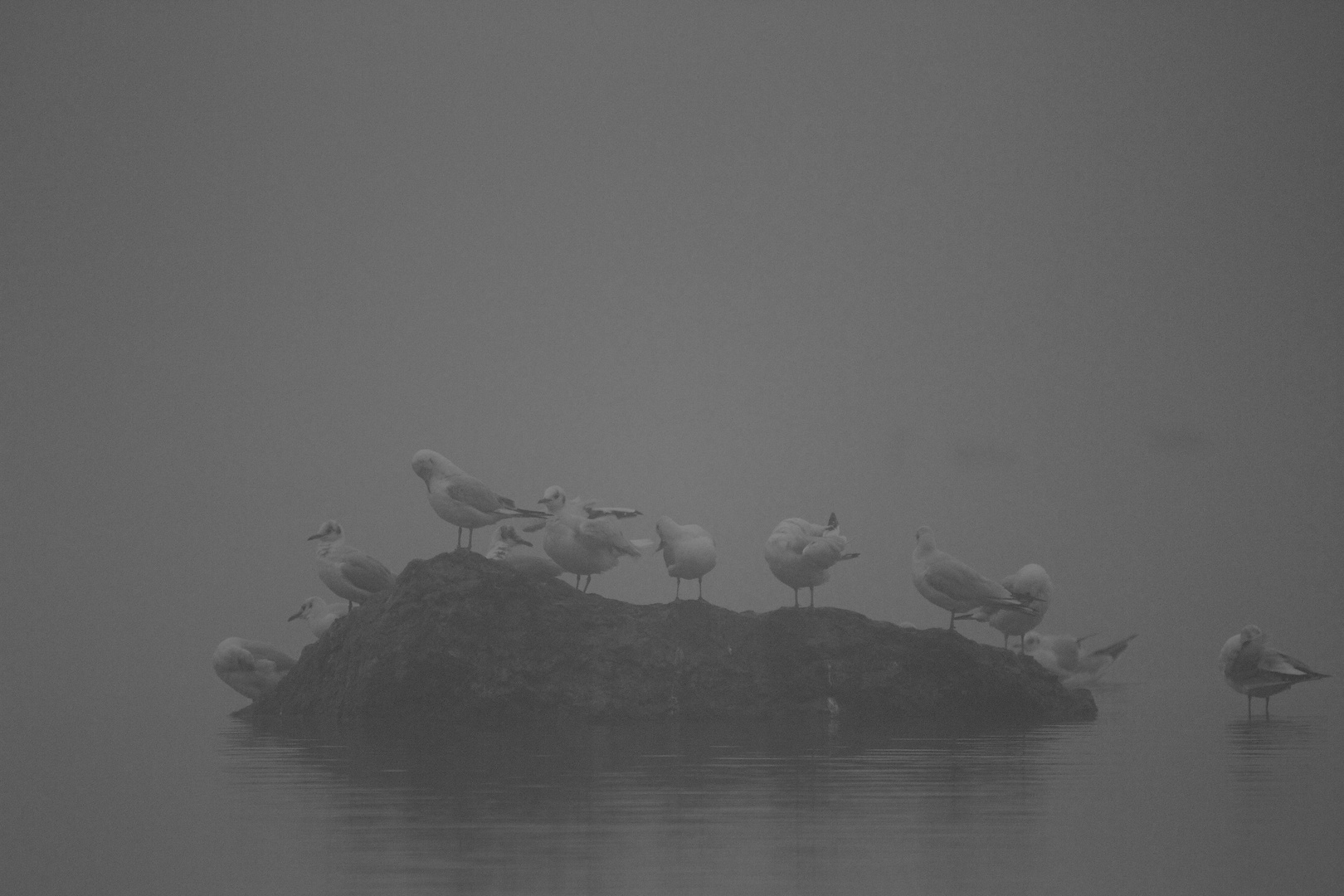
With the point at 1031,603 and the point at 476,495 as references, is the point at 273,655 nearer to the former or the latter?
the point at 476,495

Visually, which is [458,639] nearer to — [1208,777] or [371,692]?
[371,692]

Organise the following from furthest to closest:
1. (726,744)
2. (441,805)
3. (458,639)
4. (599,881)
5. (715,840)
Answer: (458,639) → (726,744) → (441,805) → (715,840) → (599,881)

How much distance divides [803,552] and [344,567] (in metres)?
7.99

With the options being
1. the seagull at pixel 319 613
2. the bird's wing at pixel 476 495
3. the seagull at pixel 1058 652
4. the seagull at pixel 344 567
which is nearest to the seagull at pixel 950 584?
the seagull at pixel 1058 652

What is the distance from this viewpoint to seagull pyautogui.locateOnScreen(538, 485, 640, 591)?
22.7 m

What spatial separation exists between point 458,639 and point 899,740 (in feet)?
21.4

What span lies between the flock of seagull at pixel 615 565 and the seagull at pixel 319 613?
2cm

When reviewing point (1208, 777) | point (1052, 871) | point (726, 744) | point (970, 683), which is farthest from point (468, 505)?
point (1052, 871)

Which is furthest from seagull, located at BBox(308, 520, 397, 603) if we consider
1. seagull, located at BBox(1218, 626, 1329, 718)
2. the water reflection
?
seagull, located at BBox(1218, 626, 1329, 718)

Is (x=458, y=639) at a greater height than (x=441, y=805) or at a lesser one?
greater

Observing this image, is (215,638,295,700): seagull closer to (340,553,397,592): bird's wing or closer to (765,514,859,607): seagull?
(340,553,397,592): bird's wing

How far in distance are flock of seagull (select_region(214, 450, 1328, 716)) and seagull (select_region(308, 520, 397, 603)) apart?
2 cm

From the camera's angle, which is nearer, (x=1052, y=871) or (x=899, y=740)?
(x=1052, y=871)

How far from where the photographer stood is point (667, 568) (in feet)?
75.5
